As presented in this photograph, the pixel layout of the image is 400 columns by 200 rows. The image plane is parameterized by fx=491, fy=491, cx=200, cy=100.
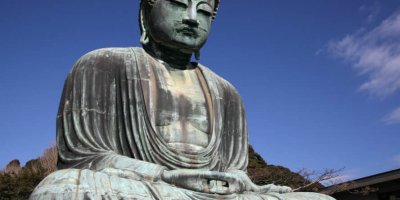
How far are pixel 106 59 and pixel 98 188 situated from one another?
199 cm

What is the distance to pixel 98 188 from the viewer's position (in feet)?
12.6

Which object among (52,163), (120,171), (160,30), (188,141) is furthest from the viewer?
(52,163)

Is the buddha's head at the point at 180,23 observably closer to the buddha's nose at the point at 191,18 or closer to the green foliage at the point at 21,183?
the buddha's nose at the point at 191,18

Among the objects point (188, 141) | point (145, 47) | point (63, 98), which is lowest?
point (188, 141)

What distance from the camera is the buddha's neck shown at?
5770 mm

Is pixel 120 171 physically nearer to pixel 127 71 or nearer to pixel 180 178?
pixel 180 178

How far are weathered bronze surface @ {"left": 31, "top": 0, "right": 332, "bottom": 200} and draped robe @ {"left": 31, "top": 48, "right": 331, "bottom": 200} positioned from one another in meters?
0.01

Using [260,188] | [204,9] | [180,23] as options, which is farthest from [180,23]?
[260,188]

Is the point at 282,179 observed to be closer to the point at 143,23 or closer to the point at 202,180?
the point at 143,23

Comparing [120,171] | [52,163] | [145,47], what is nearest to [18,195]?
[52,163]

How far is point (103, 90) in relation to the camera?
17.2 feet

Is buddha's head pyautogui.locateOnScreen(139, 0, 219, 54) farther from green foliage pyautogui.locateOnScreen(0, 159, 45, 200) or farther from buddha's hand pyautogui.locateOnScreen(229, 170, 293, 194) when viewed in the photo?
green foliage pyautogui.locateOnScreen(0, 159, 45, 200)

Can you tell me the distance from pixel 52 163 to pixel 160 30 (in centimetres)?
→ 1619

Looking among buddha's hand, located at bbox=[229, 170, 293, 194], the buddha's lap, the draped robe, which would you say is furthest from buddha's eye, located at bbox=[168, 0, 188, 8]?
the buddha's lap
